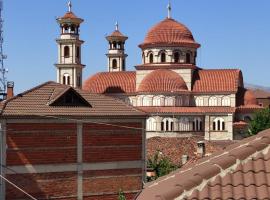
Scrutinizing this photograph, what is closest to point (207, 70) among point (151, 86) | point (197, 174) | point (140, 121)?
point (151, 86)

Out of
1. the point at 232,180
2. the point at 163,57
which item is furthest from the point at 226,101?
the point at 232,180

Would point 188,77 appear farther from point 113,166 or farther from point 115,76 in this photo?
point 113,166

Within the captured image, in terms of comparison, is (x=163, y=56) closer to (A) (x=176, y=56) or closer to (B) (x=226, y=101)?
(A) (x=176, y=56)

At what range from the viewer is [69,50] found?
6200cm

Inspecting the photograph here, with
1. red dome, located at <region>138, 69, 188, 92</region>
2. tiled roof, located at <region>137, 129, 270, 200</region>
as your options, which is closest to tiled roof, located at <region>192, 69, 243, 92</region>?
red dome, located at <region>138, 69, 188, 92</region>

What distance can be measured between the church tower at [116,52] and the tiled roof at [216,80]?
10.5 m

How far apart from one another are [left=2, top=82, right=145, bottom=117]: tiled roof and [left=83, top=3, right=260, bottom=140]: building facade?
32.5 meters

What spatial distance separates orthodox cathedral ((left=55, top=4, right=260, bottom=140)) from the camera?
5997cm

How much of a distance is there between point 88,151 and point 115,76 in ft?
139

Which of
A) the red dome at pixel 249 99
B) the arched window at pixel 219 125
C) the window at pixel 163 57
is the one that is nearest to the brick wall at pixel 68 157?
the arched window at pixel 219 125

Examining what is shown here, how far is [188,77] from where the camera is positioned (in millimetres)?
63969

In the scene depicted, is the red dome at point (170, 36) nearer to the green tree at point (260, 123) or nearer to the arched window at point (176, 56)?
the arched window at point (176, 56)

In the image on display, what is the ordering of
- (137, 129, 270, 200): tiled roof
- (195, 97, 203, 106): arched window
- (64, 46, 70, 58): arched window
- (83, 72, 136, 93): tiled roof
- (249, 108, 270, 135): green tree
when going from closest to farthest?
1. (137, 129, 270, 200): tiled roof
2. (249, 108, 270, 135): green tree
3. (64, 46, 70, 58): arched window
4. (195, 97, 203, 106): arched window
5. (83, 72, 136, 93): tiled roof

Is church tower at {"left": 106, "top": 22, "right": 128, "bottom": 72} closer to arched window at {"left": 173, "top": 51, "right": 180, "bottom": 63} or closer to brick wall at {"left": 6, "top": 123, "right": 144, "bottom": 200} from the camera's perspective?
arched window at {"left": 173, "top": 51, "right": 180, "bottom": 63}
